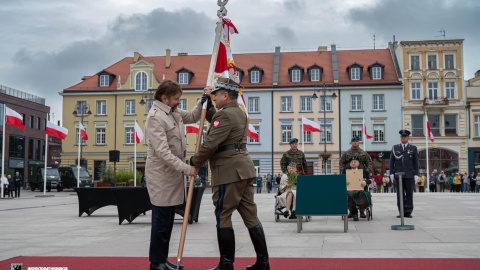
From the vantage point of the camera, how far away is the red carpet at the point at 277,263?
6.39 m

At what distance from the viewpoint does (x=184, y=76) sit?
6109 centimetres

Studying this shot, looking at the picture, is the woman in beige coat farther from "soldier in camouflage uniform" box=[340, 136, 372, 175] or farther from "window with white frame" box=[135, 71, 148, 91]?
"window with white frame" box=[135, 71, 148, 91]

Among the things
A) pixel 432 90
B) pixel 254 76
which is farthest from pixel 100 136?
pixel 432 90

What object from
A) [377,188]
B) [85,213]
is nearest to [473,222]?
[85,213]

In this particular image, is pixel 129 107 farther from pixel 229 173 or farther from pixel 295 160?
pixel 229 173

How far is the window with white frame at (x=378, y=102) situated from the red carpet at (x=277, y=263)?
5221 cm

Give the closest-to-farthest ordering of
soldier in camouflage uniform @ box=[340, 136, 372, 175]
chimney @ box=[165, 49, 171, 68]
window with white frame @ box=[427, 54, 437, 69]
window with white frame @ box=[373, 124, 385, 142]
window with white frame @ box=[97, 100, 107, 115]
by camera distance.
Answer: soldier in camouflage uniform @ box=[340, 136, 372, 175] < window with white frame @ box=[373, 124, 385, 142] < window with white frame @ box=[427, 54, 437, 69] < window with white frame @ box=[97, 100, 107, 115] < chimney @ box=[165, 49, 171, 68]

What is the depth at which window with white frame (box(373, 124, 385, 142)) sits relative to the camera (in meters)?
57.2

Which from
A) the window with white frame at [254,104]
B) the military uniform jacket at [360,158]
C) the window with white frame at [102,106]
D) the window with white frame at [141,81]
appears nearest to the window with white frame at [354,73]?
the window with white frame at [254,104]

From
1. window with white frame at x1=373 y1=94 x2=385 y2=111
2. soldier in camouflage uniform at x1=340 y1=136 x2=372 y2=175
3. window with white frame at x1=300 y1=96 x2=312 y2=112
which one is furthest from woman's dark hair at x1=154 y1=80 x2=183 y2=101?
window with white frame at x1=373 y1=94 x2=385 y2=111

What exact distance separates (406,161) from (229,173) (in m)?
8.71

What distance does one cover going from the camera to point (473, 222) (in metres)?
12.2

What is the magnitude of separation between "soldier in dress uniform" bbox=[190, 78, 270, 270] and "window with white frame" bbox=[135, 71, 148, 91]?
56.1 meters

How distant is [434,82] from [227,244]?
2175 inches
